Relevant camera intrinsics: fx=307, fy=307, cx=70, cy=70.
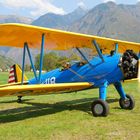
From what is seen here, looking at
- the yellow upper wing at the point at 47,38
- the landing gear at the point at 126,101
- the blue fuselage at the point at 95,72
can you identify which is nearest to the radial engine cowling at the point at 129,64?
the blue fuselage at the point at 95,72

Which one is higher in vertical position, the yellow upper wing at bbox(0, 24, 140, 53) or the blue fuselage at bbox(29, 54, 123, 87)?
the yellow upper wing at bbox(0, 24, 140, 53)

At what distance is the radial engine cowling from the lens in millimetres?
9453

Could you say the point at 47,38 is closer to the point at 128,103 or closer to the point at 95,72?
the point at 95,72

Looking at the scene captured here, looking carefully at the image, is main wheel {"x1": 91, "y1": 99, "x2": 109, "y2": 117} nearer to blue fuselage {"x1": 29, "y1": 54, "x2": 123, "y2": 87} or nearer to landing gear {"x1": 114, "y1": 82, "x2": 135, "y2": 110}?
blue fuselage {"x1": 29, "y1": 54, "x2": 123, "y2": 87}

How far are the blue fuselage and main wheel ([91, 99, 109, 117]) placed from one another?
1027mm

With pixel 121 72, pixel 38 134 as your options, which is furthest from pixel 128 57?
pixel 38 134

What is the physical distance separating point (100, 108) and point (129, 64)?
1652mm

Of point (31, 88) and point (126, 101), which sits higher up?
point (31, 88)

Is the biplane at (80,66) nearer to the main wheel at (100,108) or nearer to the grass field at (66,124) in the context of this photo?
the main wheel at (100,108)

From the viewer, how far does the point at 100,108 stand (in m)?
9.05

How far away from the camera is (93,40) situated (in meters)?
10.2

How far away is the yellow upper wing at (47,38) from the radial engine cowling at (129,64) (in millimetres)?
1285

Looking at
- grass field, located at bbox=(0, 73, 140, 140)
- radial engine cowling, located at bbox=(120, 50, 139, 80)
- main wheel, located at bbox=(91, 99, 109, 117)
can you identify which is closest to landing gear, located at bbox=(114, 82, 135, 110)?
grass field, located at bbox=(0, 73, 140, 140)

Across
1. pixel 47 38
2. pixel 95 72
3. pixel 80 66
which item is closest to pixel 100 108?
pixel 95 72
